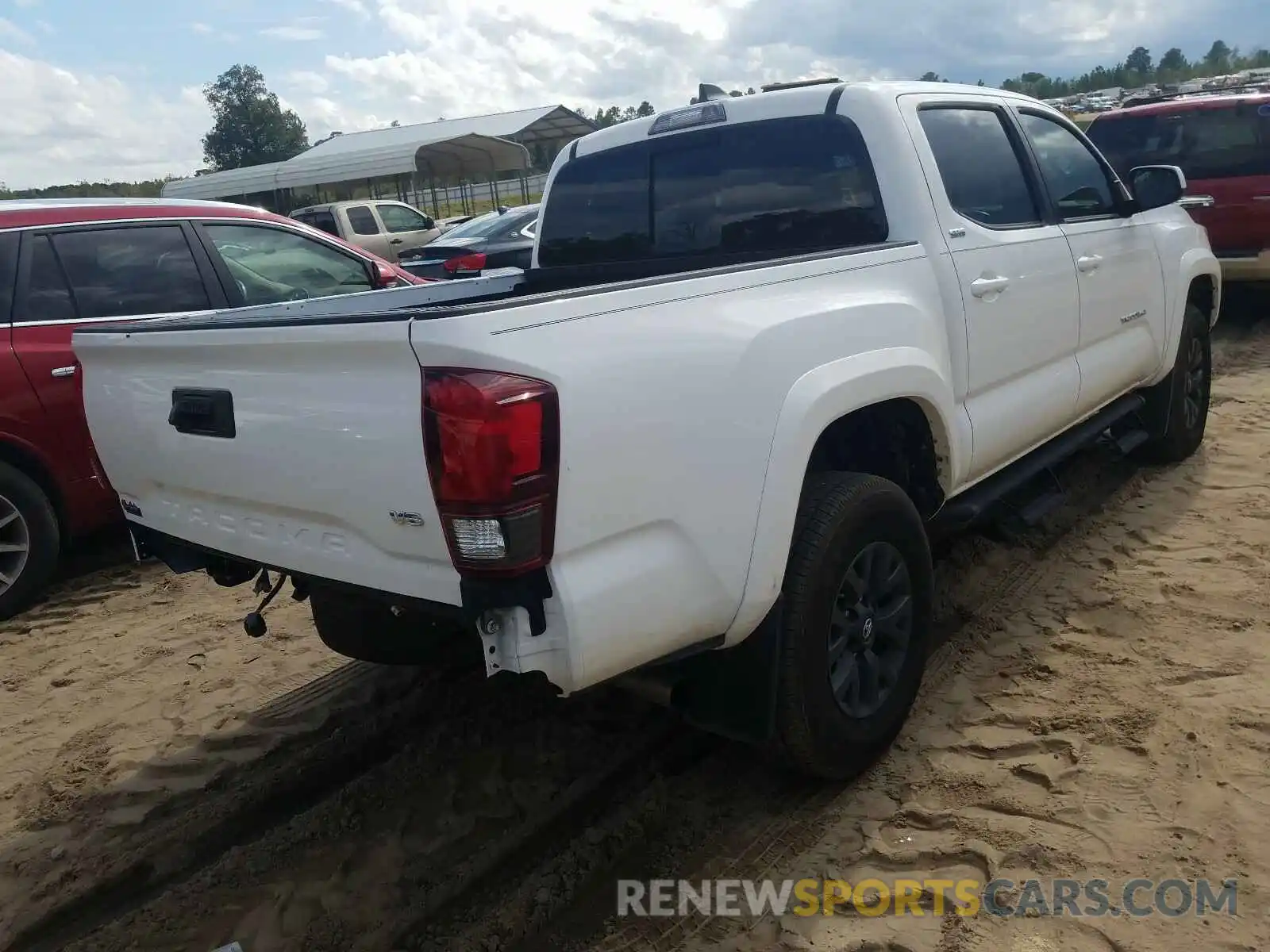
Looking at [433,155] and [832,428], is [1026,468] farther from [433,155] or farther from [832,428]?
[433,155]

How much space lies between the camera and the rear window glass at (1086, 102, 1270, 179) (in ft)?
28.4

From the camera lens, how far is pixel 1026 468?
4016mm

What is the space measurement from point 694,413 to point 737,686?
2.52 ft

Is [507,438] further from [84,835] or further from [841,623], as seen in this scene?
[84,835]

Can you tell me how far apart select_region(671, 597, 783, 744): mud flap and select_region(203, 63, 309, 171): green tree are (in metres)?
74.0

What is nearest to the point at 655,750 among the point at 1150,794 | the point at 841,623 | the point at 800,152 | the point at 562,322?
the point at 841,623

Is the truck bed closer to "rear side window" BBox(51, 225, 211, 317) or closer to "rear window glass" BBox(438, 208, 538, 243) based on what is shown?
"rear side window" BBox(51, 225, 211, 317)

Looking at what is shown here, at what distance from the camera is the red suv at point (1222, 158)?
8.55m

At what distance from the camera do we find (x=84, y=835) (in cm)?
305

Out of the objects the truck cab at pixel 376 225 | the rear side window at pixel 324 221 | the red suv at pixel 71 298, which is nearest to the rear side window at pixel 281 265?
the red suv at pixel 71 298

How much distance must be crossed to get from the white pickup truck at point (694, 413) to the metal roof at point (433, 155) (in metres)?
21.7

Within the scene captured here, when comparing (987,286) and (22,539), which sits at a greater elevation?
(987,286)

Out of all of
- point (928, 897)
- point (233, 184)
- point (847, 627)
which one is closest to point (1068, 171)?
point (847, 627)

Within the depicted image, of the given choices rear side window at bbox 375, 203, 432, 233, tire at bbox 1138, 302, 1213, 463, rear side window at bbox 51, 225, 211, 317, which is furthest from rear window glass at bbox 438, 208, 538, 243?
tire at bbox 1138, 302, 1213, 463
